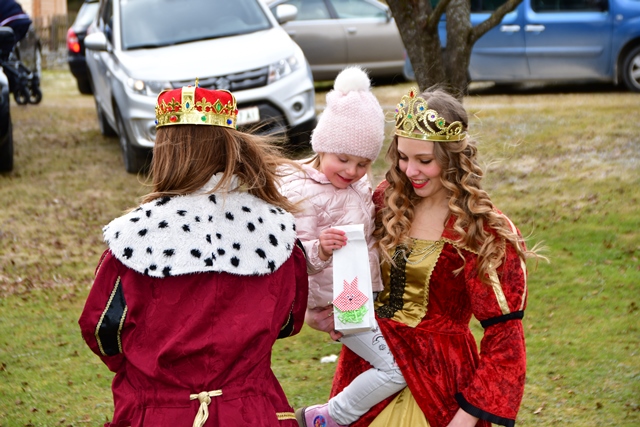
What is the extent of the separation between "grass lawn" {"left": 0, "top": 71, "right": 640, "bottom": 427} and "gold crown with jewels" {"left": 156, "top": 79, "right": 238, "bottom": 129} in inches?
47.0

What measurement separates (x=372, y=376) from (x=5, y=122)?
7.55 metres

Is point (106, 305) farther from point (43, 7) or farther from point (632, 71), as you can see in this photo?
point (43, 7)

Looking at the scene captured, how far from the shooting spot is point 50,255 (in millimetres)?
7613

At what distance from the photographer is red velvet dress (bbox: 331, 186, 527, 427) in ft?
9.49

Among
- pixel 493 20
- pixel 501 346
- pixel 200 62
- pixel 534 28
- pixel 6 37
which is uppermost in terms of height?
pixel 501 346

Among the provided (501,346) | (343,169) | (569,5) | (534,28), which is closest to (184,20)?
(534,28)

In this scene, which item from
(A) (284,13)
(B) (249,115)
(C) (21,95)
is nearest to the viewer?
(B) (249,115)

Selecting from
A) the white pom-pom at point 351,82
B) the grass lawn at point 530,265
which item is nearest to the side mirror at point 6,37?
the grass lawn at point 530,265

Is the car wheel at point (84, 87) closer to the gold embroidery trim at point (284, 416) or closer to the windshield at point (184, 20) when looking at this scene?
the windshield at point (184, 20)

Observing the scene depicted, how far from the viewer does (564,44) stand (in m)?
12.4

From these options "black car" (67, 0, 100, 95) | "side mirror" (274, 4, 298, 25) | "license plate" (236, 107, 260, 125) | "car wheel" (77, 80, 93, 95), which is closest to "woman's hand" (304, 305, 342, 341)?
"license plate" (236, 107, 260, 125)

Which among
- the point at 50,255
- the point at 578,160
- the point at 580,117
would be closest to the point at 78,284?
the point at 50,255

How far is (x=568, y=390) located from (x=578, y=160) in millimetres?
4650

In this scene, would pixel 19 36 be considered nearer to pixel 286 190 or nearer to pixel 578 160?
pixel 578 160
